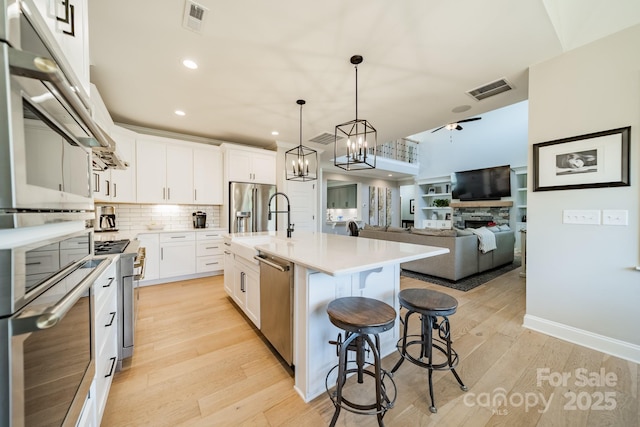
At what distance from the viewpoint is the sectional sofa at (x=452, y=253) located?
150 inches

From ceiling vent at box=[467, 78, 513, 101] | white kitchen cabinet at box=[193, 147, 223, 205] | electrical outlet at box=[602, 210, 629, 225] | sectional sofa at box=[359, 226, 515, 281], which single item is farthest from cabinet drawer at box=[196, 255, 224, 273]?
electrical outlet at box=[602, 210, 629, 225]

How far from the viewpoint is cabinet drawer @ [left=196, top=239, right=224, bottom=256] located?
13.8 ft

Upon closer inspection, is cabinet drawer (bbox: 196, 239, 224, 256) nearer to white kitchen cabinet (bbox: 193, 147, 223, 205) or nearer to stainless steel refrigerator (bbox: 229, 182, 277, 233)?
stainless steel refrigerator (bbox: 229, 182, 277, 233)

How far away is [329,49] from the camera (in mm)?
2168

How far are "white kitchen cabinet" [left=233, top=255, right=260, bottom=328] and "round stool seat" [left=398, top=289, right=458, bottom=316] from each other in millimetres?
1302

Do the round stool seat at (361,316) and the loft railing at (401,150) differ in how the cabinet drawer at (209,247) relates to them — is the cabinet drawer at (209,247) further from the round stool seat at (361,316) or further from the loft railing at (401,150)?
the loft railing at (401,150)

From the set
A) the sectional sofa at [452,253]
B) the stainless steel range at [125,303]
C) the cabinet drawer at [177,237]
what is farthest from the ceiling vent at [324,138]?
the stainless steel range at [125,303]

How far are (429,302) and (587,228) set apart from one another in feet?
5.89

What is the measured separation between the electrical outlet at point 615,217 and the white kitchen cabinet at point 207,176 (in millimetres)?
5099

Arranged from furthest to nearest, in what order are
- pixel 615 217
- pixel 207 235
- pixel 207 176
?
pixel 207 176 → pixel 207 235 → pixel 615 217

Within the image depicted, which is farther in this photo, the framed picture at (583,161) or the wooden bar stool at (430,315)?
the framed picture at (583,161)

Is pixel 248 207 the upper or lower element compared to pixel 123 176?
lower

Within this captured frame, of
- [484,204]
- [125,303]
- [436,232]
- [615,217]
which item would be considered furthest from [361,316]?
[484,204]

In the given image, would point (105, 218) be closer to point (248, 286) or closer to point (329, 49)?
point (248, 286)
